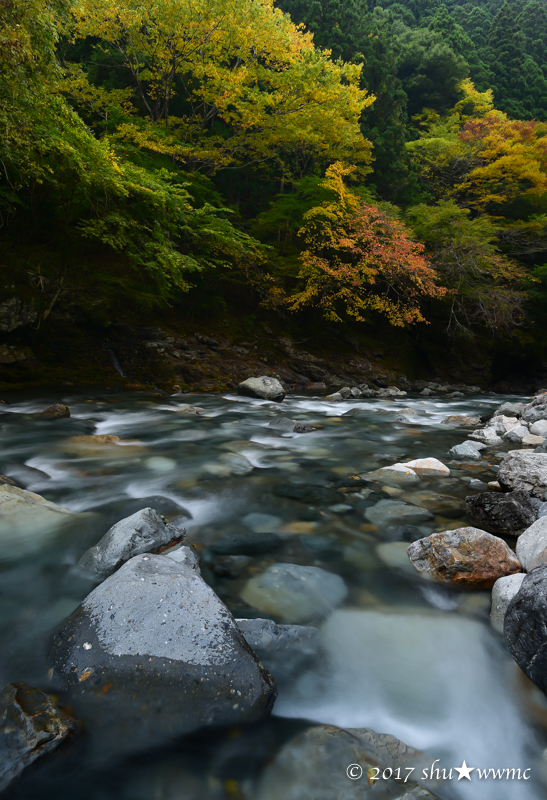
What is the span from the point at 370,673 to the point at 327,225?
42.0ft

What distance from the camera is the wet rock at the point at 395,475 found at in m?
3.76

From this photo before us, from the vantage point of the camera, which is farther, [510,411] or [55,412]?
[510,411]

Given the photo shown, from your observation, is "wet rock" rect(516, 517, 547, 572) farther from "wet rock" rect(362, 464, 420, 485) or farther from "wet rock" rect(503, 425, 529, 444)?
"wet rock" rect(503, 425, 529, 444)

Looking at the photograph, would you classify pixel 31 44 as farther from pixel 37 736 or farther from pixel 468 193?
pixel 468 193

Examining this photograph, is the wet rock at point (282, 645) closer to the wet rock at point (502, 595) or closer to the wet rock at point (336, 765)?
the wet rock at point (336, 765)

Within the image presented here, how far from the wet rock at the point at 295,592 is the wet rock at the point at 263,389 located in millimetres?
7169

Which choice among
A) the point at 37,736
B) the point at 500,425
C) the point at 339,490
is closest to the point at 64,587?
the point at 37,736

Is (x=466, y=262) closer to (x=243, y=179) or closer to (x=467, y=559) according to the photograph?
(x=243, y=179)

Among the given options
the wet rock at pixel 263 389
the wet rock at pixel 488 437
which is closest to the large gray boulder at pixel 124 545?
the wet rock at pixel 488 437

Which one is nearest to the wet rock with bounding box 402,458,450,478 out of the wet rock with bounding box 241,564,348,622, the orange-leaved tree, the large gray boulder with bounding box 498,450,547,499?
the large gray boulder with bounding box 498,450,547,499

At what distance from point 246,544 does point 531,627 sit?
151 centimetres

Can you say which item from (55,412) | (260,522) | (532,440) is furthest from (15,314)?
(532,440)

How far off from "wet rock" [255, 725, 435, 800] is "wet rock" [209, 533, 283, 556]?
1110 mm

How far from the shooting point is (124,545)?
214cm
